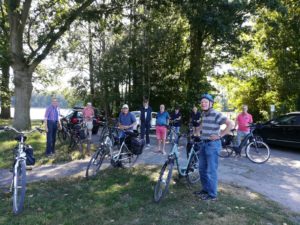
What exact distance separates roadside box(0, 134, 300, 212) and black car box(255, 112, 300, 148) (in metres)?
1.80

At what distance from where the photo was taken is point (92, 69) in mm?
28281

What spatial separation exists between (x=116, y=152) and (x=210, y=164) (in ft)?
10.3

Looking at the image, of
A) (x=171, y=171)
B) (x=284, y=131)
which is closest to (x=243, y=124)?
(x=284, y=131)

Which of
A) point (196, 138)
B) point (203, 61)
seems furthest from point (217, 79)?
point (196, 138)

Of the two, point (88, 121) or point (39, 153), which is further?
point (88, 121)

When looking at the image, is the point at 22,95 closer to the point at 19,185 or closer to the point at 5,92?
the point at 19,185

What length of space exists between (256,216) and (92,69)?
23999mm

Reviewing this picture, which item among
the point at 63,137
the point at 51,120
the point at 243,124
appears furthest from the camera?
the point at 63,137

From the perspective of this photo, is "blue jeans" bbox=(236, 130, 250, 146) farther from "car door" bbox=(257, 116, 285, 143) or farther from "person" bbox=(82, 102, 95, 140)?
"person" bbox=(82, 102, 95, 140)

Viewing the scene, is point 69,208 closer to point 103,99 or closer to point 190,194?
point 190,194

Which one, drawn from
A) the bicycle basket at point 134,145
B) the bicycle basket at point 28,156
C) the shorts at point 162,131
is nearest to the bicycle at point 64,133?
the shorts at point 162,131

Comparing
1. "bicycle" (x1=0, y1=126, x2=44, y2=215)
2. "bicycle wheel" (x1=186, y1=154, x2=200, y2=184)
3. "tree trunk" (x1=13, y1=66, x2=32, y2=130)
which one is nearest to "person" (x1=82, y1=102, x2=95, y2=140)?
"tree trunk" (x1=13, y1=66, x2=32, y2=130)

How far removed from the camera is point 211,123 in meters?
6.37

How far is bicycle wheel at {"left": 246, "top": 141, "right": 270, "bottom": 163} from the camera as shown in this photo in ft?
36.7
